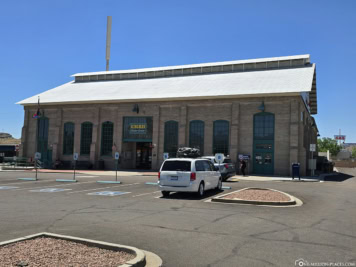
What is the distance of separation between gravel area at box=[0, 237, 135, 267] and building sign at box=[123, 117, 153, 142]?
30882mm

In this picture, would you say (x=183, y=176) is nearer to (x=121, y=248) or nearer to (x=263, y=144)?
(x=121, y=248)

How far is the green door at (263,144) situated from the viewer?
104 ft

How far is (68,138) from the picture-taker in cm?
4059

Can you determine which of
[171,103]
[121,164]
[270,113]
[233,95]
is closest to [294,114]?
[270,113]

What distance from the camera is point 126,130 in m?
37.9

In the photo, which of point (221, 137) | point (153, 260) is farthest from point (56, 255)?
point (221, 137)

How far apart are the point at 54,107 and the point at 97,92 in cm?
551

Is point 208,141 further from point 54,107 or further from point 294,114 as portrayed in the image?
point 54,107

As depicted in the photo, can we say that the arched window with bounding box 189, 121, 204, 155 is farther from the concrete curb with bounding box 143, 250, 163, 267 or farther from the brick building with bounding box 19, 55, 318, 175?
the concrete curb with bounding box 143, 250, 163, 267

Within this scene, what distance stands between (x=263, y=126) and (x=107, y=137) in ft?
57.9

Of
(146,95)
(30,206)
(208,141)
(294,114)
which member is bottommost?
(30,206)

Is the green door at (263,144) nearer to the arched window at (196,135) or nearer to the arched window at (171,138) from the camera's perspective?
the arched window at (196,135)

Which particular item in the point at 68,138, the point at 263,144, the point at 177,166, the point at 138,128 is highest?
the point at 138,128

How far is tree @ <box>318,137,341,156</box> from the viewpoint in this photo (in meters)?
125
